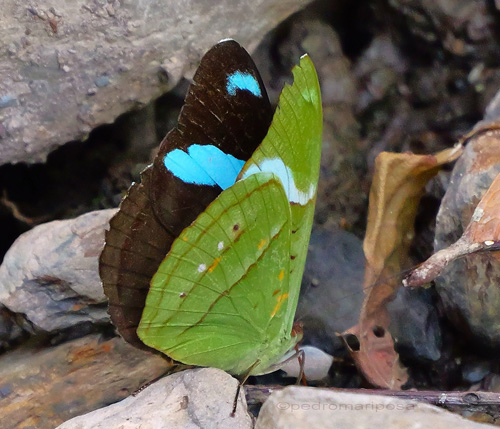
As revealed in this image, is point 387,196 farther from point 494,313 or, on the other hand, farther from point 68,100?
point 68,100

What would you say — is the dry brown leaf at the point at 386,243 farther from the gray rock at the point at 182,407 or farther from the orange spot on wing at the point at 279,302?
the gray rock at the point at 182,407

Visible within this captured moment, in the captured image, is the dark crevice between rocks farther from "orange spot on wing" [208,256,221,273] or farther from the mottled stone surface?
"orange spot on wing" [208,256,221,273]

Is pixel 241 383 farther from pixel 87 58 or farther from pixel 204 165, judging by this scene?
pixel 87 58

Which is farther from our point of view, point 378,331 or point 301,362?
point 378,331

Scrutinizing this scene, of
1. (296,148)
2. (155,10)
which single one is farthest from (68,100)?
(296,148)

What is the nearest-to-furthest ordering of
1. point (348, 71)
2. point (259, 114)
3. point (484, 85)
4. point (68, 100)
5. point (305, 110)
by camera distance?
point (305, 110)
point (259, 114)
point (68, 100)
point (484, 85)
point (348, 71)

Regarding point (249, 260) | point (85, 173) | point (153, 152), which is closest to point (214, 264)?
point (249, 260)
